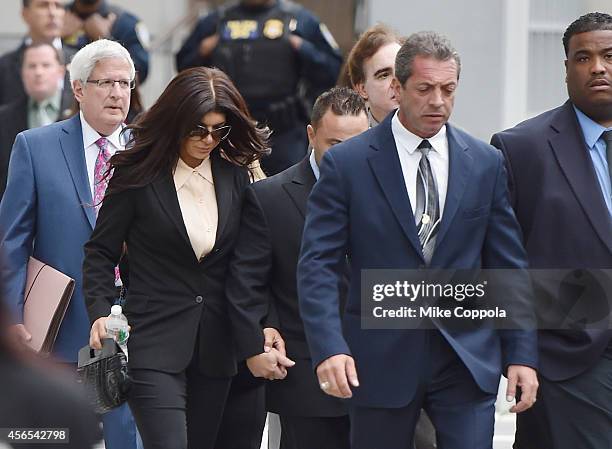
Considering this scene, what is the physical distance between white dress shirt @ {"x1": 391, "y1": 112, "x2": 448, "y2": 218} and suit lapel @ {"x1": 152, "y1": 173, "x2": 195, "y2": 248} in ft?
3.15

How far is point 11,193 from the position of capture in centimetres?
678

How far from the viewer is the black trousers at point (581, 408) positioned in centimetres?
611

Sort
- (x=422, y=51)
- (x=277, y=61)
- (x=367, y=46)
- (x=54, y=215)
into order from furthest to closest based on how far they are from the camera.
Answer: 1. (x=277, y=61)
2. (x=367, y=46)
3. (x=54, y=215)
4. (x=422, y=51)

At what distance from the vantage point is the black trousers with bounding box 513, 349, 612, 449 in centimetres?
611

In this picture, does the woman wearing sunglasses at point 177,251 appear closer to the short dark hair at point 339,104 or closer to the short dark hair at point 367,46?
the short dark hair at point 339,104

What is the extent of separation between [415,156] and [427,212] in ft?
0.69

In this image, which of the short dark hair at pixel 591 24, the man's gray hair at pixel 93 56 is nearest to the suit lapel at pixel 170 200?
the man's gray hair at pixel 93 56

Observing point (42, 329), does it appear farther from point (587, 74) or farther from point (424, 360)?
point (587, 74)

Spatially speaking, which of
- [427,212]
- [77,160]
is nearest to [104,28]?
[77,160]

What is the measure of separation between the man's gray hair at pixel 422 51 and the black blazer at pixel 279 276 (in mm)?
909

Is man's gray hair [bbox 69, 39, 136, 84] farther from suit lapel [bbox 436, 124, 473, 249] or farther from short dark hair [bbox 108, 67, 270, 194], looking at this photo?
suit lapel [bbox 436, 124, 473, 249]

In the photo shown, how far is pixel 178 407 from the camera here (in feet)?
19.8

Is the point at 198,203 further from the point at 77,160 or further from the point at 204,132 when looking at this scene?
the point at 77,160

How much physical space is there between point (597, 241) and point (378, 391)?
1.12 meters
